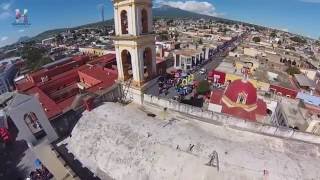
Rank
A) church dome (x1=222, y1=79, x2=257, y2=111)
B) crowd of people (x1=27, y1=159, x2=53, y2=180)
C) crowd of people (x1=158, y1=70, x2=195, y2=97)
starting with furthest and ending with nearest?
crowd of people (x1=158, y1=70, x2=195, y2=97) < church dome (x1=222, y1=79, x2=257, y2=111) < crowd of people (x1=27, y1=159, x2=53, y2=180)

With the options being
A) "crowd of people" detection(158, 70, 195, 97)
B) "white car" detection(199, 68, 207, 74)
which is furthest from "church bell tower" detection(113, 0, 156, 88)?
"white car" detection(199, 68, 207, 74)

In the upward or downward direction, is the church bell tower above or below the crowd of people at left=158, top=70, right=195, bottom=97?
above

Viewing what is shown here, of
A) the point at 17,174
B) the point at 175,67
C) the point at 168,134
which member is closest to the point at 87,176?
the point at 17,174

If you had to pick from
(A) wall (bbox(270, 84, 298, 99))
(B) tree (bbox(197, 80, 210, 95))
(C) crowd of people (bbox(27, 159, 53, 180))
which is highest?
(C) crowd of people (bbox(27, 159, 53, 180))

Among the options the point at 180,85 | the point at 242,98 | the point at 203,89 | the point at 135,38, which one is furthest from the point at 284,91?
the point at 135,38

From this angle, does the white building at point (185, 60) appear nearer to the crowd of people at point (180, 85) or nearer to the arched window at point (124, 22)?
the crowd of people at point (180, 85)

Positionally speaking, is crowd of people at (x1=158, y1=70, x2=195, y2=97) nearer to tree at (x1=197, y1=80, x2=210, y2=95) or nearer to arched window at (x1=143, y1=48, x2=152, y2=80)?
tree at (x1=197, y1=80, x2=210, y2=95)

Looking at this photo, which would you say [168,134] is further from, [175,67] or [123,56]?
[175,67]
